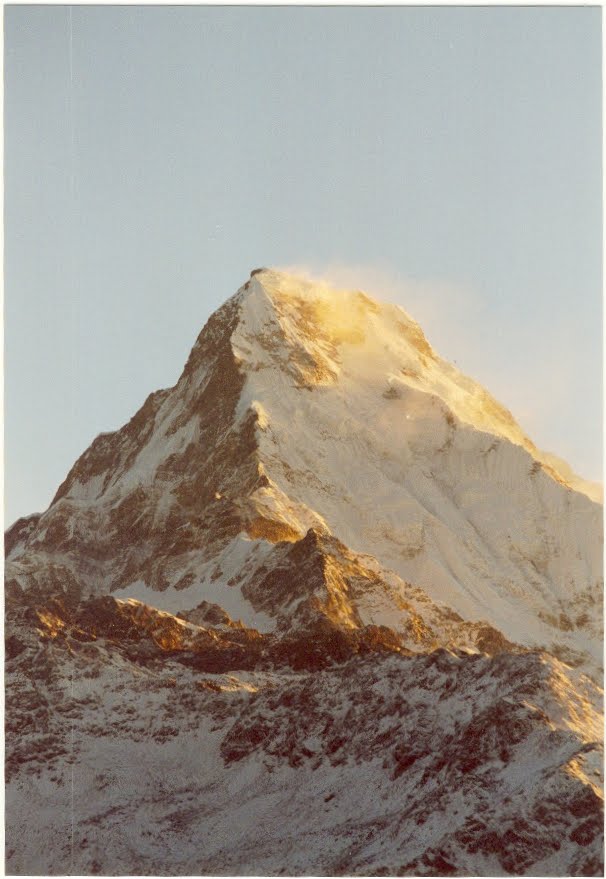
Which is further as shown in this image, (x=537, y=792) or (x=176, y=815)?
(x=176, y=815)

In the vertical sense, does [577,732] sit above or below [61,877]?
above

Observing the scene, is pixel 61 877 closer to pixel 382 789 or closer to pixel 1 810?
pixel 1 810

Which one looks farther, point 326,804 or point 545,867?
point 326,804

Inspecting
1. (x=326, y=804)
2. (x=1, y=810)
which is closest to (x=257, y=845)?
(x=326, y=804)

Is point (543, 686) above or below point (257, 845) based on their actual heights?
above

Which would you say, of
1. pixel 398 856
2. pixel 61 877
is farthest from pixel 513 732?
pixel 61 877

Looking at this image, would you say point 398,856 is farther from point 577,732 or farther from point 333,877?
point 577,732

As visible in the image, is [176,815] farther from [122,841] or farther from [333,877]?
Result: [333,877]
